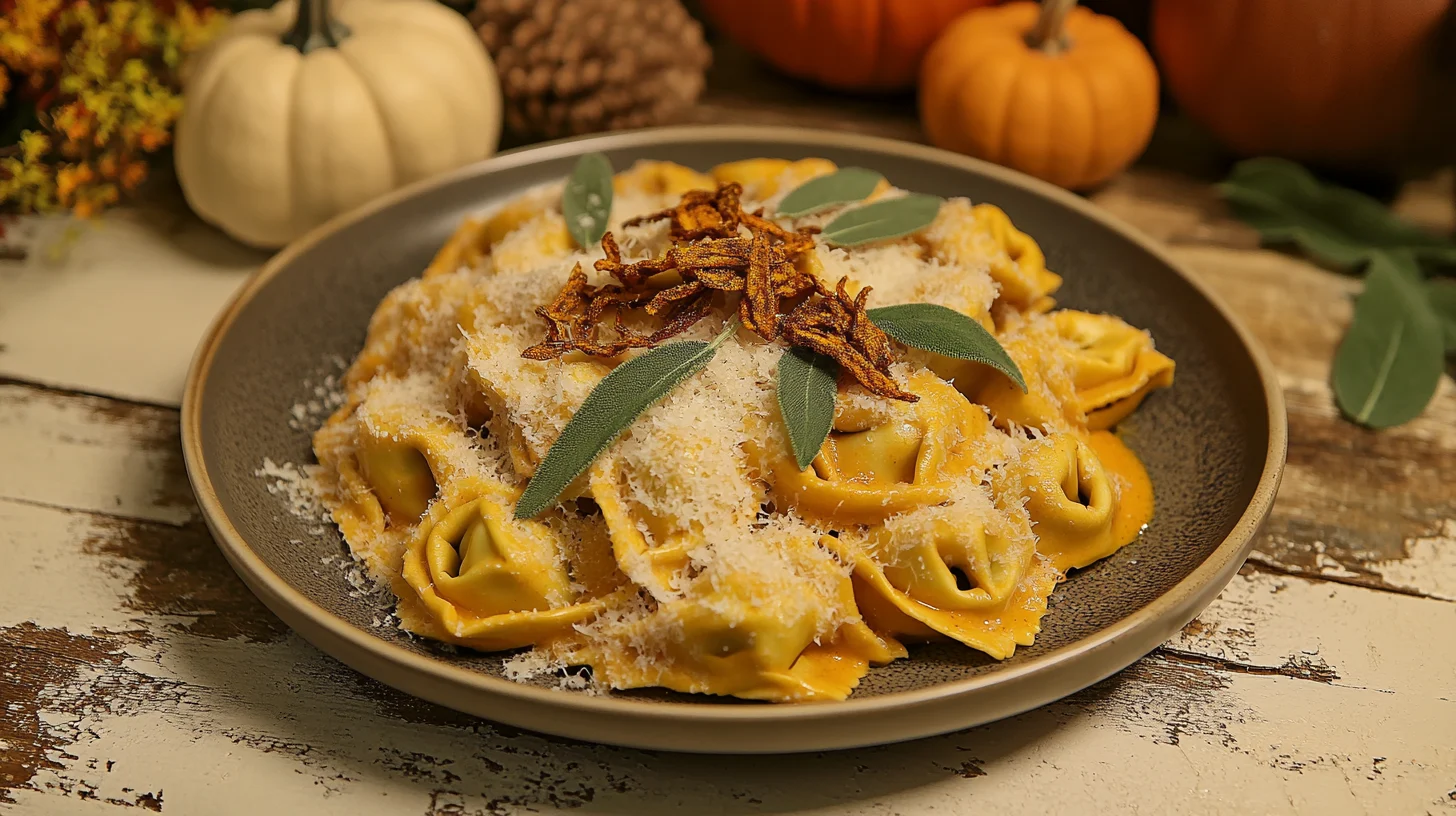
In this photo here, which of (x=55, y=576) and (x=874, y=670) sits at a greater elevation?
(x=874, y=670)

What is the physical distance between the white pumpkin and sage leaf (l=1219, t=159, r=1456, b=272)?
2010 mm

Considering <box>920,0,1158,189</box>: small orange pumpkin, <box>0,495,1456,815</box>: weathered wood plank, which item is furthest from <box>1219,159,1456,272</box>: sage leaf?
<box>0,495,1456,815</box>: weathered wood plank

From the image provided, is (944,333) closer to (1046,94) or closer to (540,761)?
(540,761)

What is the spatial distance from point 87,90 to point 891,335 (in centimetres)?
203

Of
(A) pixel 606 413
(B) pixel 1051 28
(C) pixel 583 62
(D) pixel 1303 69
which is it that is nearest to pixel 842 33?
(B) pixel 1051 28

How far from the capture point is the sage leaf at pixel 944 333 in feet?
5.97

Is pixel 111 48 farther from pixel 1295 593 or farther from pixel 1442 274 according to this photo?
pixel 1442 274

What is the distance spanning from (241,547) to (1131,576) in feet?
4.34

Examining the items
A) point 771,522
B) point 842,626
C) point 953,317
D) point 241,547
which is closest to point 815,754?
point 842,626

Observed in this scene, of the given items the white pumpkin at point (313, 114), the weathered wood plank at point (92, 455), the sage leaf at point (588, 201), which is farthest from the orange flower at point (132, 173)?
the sage leaf at point (588, 201)

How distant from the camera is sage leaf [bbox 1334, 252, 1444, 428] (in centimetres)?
244

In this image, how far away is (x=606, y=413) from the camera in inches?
67.3

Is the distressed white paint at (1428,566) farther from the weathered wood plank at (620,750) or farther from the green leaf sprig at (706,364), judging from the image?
the green leaf sprig at (706,364)

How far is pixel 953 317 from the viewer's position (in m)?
1.87
